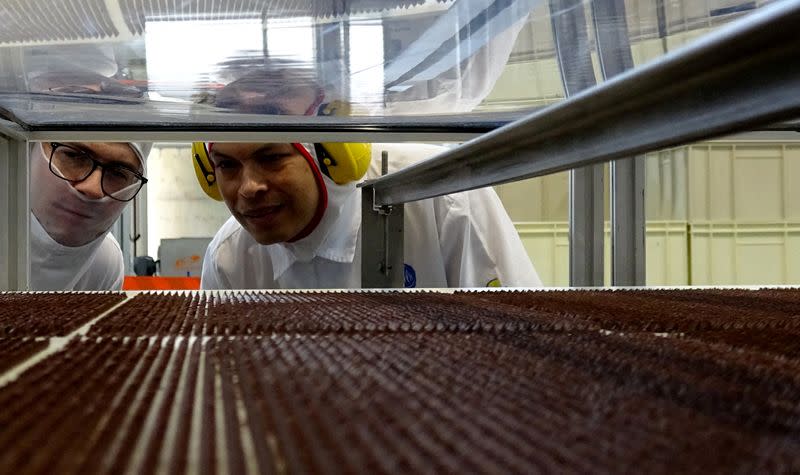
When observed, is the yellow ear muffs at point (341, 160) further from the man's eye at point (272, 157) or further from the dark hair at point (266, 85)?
the dark hair at point (266, 85)

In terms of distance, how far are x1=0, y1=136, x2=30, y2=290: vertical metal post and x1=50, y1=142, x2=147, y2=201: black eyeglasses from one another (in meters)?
0.68

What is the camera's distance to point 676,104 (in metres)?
0.80

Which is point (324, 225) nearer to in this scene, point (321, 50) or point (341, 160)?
point (341, 160)

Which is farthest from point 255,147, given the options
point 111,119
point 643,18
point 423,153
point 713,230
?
point 713,230

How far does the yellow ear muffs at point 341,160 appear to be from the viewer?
7.82 ft

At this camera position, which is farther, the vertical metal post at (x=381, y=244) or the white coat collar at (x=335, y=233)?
the white coat collar at (x=335, y=233)

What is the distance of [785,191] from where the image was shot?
598 centimetres

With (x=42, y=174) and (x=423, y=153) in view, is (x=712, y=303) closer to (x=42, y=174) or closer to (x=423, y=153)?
(x=423, y=153)

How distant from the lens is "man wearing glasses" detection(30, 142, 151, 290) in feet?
9.15

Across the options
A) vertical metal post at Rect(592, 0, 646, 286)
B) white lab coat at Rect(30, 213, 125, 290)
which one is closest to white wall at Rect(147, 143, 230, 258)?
white lab coat at Rect(30, 213, 125, 290)

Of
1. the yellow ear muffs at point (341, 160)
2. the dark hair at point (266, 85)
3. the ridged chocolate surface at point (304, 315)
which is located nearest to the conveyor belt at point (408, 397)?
the ridged chocolate surface at point (304, 315)

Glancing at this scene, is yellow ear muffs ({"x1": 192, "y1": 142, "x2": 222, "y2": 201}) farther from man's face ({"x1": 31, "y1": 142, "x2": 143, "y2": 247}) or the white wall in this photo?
the white wall

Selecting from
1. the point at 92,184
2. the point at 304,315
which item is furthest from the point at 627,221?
the point at 92,184

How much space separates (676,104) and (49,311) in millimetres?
1026
